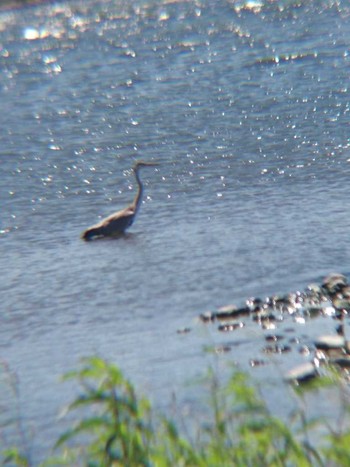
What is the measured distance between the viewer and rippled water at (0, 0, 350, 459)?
8.56 metres

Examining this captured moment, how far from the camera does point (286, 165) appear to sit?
14.3m

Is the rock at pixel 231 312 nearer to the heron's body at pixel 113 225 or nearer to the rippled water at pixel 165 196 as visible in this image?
the rippled water at pixel 165 196

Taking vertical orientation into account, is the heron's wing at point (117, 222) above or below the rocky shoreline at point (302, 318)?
above

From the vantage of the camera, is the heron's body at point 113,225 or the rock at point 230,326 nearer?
the rock at point 230,326

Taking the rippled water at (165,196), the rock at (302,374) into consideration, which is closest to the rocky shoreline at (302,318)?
the rock at (302,374)

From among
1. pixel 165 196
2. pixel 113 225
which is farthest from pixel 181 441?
pixel 165 196

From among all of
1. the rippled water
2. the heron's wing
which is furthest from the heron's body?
the rippled water

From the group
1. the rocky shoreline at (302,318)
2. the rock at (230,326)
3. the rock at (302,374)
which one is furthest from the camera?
the rock at (230,326)

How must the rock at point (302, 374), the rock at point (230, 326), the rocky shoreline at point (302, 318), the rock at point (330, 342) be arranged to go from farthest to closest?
1. the rock at point (230, 326)
2. the rock at point (330, 342)
3. the rocky shoreline at point (302, 318)
4. the rock at point (302, 374)

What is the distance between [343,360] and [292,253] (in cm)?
301

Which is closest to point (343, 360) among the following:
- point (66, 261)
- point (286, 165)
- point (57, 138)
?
point (66, 261)

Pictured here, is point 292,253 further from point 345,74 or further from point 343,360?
point 345,74

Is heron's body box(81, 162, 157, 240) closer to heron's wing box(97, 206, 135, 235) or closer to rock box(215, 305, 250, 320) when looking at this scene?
heron's wing box(97, 206, 135, 235)

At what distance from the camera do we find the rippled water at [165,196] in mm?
8562
